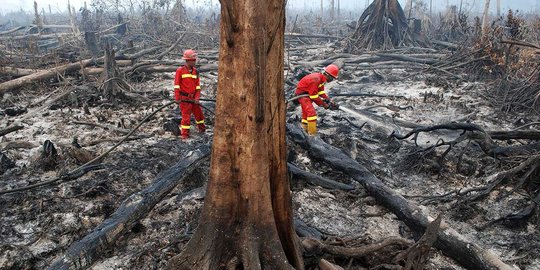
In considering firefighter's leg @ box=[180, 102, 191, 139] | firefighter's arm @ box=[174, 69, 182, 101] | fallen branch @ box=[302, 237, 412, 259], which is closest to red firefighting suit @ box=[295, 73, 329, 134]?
firefighter's leg @ box=[180, 102, 191, 139]

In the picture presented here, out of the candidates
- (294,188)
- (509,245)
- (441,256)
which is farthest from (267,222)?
(509,245)

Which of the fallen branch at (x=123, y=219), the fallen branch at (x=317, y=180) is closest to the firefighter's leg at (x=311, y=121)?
the fallen branch at (x=317, y=180)

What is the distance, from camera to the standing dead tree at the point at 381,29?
15.9 metres

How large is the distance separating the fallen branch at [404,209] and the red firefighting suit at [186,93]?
1.73 metres

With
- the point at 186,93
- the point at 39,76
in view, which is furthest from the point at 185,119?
the point at 39,76

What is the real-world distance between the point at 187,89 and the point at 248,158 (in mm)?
4661

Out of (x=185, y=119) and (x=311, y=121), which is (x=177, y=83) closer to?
(x=185, y=119)

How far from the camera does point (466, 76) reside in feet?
37.6

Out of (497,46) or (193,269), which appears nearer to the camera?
(193,269)

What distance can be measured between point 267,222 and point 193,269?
0.55m

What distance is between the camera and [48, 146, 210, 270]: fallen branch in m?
2.98

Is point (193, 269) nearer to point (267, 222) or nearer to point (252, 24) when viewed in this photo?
point (267, 222)

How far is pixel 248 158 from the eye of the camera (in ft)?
7.48

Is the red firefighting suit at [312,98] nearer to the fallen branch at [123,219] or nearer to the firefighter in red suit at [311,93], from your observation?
the firefighter in red suit at [311,93]
